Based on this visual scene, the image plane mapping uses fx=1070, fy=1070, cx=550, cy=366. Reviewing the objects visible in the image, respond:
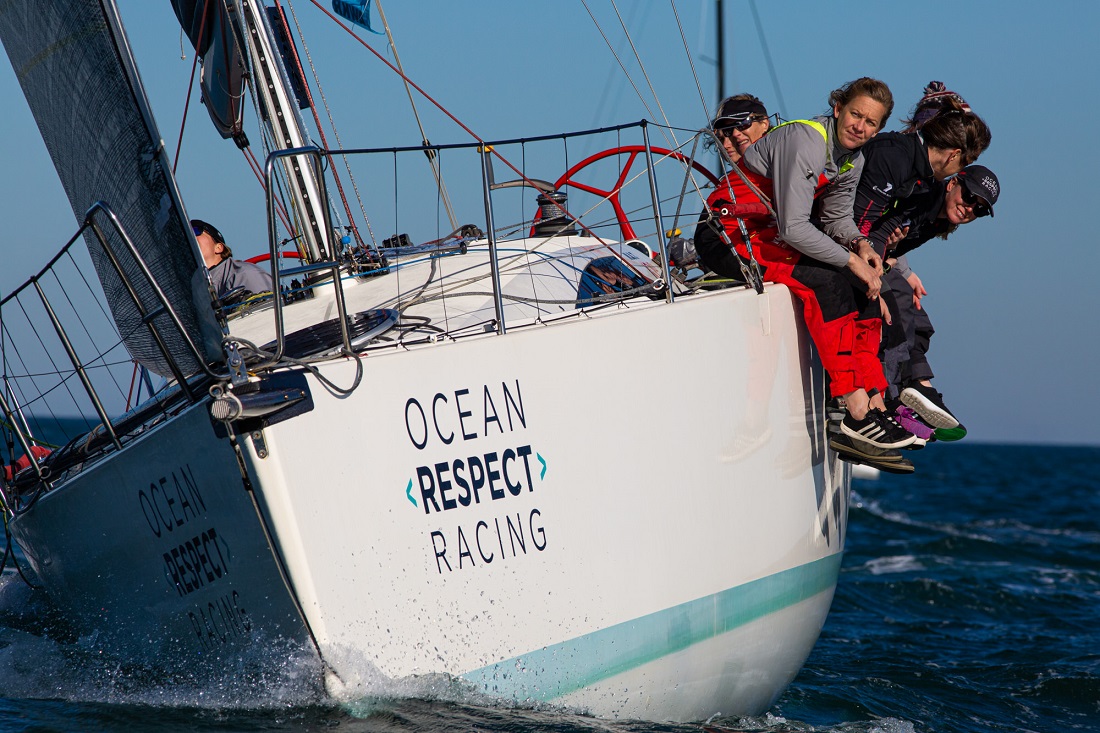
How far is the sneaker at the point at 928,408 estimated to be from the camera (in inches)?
190

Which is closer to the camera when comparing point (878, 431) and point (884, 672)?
point (878, 431)

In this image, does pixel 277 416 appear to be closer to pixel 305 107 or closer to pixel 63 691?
pixel 63 691

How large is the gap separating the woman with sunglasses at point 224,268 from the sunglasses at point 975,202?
303 centimetres

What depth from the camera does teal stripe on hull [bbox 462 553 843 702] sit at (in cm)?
347

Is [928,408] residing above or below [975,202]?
below

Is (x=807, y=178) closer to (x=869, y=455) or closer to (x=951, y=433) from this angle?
(x=869, y=455)

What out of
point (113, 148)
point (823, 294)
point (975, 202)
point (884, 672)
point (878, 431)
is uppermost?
point (113, 148)

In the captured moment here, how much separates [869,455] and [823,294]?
2.26ft

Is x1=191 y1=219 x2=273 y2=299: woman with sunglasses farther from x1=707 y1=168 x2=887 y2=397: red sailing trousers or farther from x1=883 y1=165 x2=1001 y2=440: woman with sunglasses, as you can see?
x1=883 y1=165 x2=1001 y2=440: woman with sunglasses

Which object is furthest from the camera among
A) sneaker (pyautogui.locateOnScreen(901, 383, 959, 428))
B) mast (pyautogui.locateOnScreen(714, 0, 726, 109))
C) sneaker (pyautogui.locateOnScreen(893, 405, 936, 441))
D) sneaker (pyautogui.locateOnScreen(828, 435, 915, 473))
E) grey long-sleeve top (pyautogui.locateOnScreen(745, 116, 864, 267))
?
mast (pyautogui.locateOnScreen(714, 0, 726, 109))

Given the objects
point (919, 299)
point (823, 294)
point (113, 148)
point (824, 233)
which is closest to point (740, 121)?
point (824, 233)

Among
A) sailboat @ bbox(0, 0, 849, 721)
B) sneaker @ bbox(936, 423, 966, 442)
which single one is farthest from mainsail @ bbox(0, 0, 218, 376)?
sneaker @ bbox(936, 423, 966, 442)

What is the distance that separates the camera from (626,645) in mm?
3703

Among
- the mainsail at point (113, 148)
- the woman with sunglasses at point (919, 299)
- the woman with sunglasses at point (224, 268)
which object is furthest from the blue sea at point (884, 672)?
the woman with sunglasses at point (224, 268)
